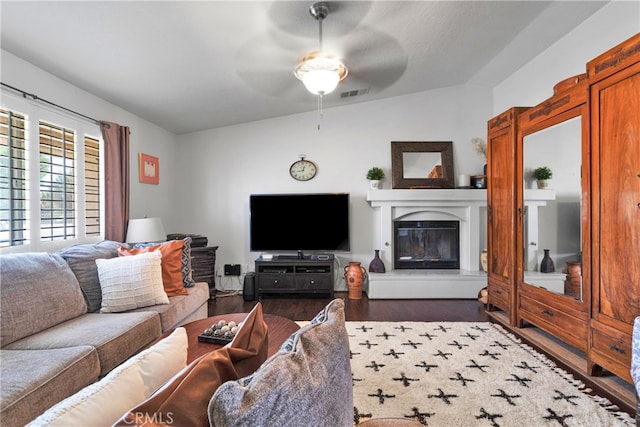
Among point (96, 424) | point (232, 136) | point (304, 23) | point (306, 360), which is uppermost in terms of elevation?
point (304, 23)

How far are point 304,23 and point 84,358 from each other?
2.55 m

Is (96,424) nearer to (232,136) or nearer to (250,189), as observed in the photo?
(250,189)

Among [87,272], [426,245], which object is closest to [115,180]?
[87,272]

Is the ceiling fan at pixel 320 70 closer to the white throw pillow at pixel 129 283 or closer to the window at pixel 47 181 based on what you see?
the white throw pillow at pixel 129 283

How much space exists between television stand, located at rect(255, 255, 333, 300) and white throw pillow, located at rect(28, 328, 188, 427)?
3.07 metres

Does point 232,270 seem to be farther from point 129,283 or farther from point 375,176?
point 375,176

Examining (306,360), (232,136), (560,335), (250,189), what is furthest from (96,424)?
(232,136)

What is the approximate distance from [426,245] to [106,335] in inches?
149

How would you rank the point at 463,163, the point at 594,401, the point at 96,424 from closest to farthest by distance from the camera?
the point at 96,424, the point at 594,401, the point at 463,163

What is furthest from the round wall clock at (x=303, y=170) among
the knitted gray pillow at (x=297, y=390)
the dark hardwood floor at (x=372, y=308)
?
the knitted gray pillow at (x=297, y=390)

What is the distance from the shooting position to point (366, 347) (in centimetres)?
243

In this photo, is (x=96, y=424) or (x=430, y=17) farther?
(x=430, y=17)

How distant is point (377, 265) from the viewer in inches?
160

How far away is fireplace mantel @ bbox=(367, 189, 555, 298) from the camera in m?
3.85
